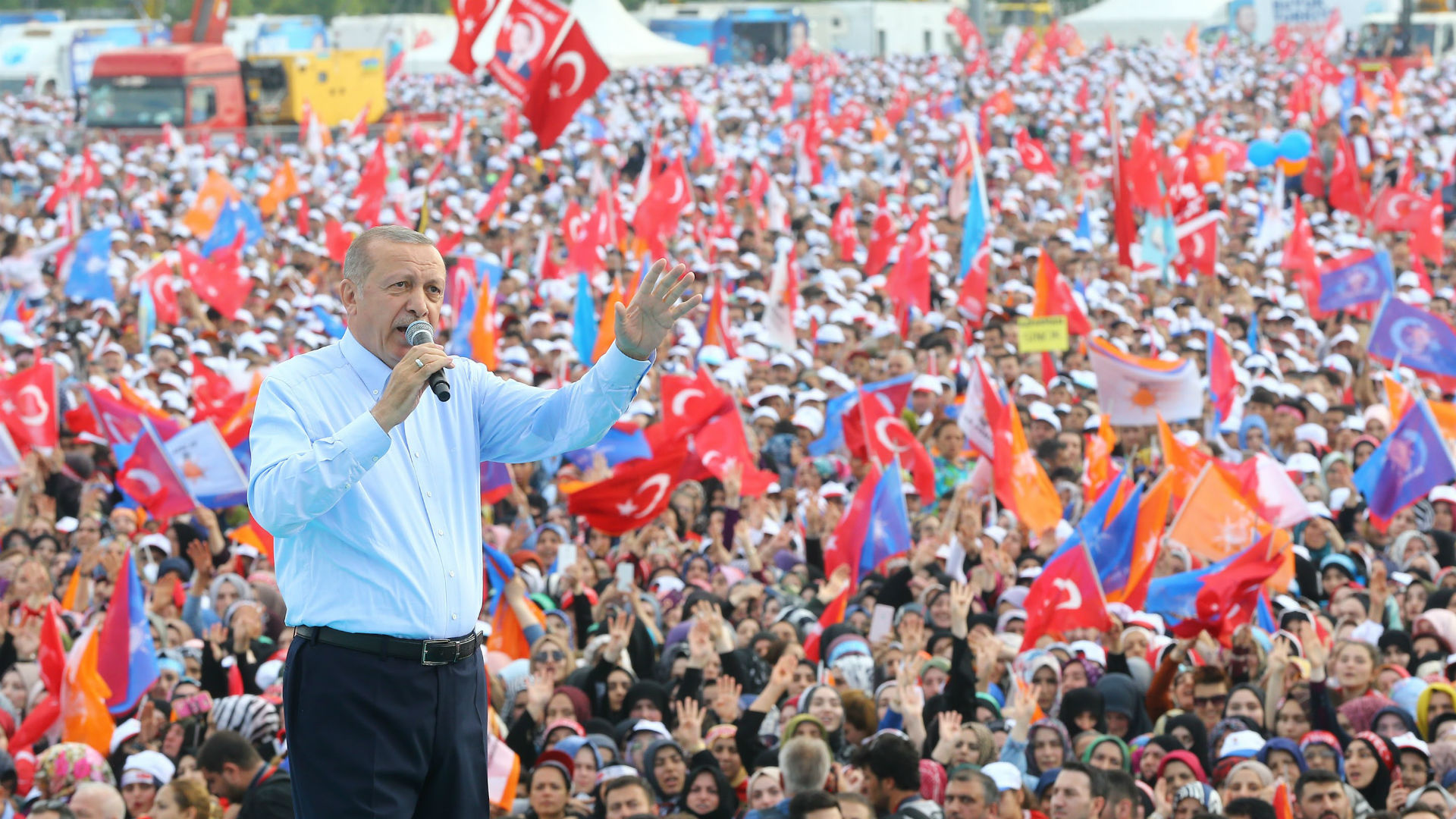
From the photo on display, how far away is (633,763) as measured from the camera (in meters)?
7.21

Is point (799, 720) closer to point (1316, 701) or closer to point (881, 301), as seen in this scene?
point (1316, 701)

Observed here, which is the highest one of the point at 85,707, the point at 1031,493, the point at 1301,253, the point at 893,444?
the point at 85,707

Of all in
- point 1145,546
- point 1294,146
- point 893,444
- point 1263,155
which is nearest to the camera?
point 1145,546

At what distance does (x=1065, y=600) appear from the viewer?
27.0ft

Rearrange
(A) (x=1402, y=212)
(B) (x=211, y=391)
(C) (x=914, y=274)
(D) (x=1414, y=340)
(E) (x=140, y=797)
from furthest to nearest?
(A) (x=1402, y=212) < (C) (x=914, y=274) < (D) (x=1414, y=340) < (B) (x=211, y=391) < (E) (x=140, y=797)

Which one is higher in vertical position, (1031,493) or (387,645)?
(387,645)

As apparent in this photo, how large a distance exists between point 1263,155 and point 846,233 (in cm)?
758

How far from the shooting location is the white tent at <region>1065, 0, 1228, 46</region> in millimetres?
54500

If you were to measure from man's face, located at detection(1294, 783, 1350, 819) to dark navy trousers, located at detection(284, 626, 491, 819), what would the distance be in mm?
3686

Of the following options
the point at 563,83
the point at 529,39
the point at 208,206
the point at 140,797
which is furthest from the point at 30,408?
the point at 208,206

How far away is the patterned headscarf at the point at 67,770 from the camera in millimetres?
6922

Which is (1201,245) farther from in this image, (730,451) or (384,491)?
(384,491)

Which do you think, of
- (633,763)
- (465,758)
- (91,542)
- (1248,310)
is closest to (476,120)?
(1248,310)

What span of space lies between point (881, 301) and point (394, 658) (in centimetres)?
1483
